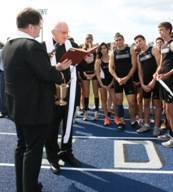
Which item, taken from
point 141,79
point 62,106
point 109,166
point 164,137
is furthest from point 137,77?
point 62,106

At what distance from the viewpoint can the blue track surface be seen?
16.6 feet

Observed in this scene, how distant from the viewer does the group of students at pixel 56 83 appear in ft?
12.6

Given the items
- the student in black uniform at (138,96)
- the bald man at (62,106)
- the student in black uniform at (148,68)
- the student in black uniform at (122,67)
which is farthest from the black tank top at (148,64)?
the bald man at (62,106)

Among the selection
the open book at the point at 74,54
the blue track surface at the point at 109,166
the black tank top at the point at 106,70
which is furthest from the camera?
the black tank top at the point at 106,70

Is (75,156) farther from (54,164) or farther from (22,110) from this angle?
(22,110)

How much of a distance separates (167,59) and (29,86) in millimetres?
3708

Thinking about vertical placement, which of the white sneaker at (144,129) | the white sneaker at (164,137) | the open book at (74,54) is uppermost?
the open book at (74,54)

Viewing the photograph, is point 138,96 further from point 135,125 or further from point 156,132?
point 156,132

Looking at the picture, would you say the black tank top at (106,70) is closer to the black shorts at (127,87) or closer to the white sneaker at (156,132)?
the black shorts at (127,87)

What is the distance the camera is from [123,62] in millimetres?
8484

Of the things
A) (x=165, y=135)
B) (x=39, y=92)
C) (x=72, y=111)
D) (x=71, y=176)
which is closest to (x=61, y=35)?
(x=72, y=111)

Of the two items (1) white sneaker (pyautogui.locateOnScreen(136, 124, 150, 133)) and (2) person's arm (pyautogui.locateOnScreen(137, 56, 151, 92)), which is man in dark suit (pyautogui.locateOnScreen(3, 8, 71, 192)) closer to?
(2) person's arm (pyautogui.locateOnScreen(137, 56, 151, 92))

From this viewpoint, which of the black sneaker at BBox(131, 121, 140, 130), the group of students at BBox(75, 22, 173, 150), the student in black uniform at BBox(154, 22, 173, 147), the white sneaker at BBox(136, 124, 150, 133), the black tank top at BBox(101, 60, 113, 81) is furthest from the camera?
the black tank top at BBox(101, 60, 113, 81)

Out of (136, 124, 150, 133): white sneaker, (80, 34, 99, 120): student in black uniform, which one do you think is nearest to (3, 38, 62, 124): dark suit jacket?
(136, 124, 150, 133): white sneaker
